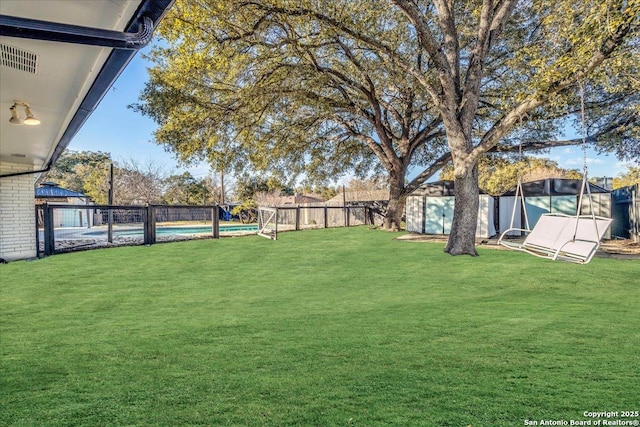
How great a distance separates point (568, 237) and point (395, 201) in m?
9.59

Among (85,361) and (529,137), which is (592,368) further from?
(529,137)

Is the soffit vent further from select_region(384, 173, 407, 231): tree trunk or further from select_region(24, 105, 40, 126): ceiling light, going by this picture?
select_region(384, 173, 407, 231): tree trunk

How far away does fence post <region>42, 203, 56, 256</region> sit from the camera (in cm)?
888

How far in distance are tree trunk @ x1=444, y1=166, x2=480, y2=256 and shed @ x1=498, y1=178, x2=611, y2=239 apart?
634 centimetres

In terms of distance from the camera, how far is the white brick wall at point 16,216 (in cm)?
826

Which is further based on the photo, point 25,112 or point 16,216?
point 16,216

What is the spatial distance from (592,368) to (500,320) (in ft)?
4.45

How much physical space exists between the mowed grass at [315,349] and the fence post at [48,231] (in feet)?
7.71

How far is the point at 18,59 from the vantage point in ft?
8.61

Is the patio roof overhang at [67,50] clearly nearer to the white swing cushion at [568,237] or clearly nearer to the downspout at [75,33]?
the downspout at [75,33]

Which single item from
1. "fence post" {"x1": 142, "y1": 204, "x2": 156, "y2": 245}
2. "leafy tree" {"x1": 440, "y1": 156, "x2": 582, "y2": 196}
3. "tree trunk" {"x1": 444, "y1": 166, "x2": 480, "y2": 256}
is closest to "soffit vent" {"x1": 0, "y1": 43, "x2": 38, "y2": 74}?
"fence post" {"x1": 142, "y1": 204, "x2": 156, "y2": 245}

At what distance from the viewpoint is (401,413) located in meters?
2.00

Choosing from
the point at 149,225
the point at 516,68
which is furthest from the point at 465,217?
the point at 149,225

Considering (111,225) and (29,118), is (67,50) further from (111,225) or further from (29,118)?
(111,225)
